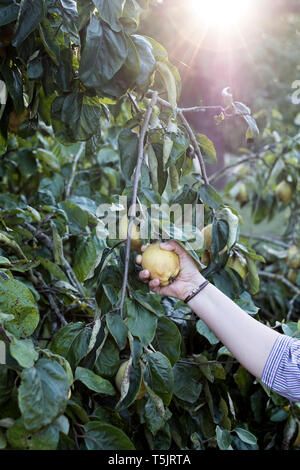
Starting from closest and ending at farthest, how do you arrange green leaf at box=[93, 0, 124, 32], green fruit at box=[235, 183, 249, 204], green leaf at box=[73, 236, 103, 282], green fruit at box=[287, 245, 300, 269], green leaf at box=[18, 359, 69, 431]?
1. green leaf at box=[18, 359, 69, 431]
2. green leaf at box=[93, 0, 124, 32]
3. green leaf at box=[73, 236, 103, 282]
4. green fruit at box=[287, 245, 300, 269]
5. green fruit at box=[235, 183, 249, 204]

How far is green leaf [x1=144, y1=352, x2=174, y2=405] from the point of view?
79 centimetres

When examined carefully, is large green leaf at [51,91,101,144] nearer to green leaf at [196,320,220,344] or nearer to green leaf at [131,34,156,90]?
green leaf at [131,34,156,90]

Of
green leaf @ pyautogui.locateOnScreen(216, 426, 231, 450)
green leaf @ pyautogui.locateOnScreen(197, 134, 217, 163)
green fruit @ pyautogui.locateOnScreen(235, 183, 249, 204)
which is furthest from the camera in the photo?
green fruit @ pyautogui.locateOnScreen(235, 183, 249, 204)

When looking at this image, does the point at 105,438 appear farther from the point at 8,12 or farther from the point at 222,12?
the point at 222,12

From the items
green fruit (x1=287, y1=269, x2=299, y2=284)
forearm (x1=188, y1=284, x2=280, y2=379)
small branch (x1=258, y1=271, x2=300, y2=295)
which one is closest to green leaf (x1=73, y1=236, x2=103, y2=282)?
forearm (x1=188, y1=284, x2=280, y2=379)

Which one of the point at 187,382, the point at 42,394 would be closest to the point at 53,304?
the point at 187,382

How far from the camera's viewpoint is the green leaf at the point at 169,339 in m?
0.88

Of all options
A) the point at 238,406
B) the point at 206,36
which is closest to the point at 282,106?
the point at 206,36

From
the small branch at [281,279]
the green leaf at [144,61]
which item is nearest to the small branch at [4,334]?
the green leaf at [144,61]

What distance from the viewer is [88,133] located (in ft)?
3.05

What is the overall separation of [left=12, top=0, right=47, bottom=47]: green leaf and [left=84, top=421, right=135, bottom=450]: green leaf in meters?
0.59

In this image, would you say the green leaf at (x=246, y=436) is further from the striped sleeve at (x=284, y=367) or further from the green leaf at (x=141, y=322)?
the green leaf at (x=141, y=322)

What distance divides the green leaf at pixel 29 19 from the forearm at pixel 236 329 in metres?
0.53
